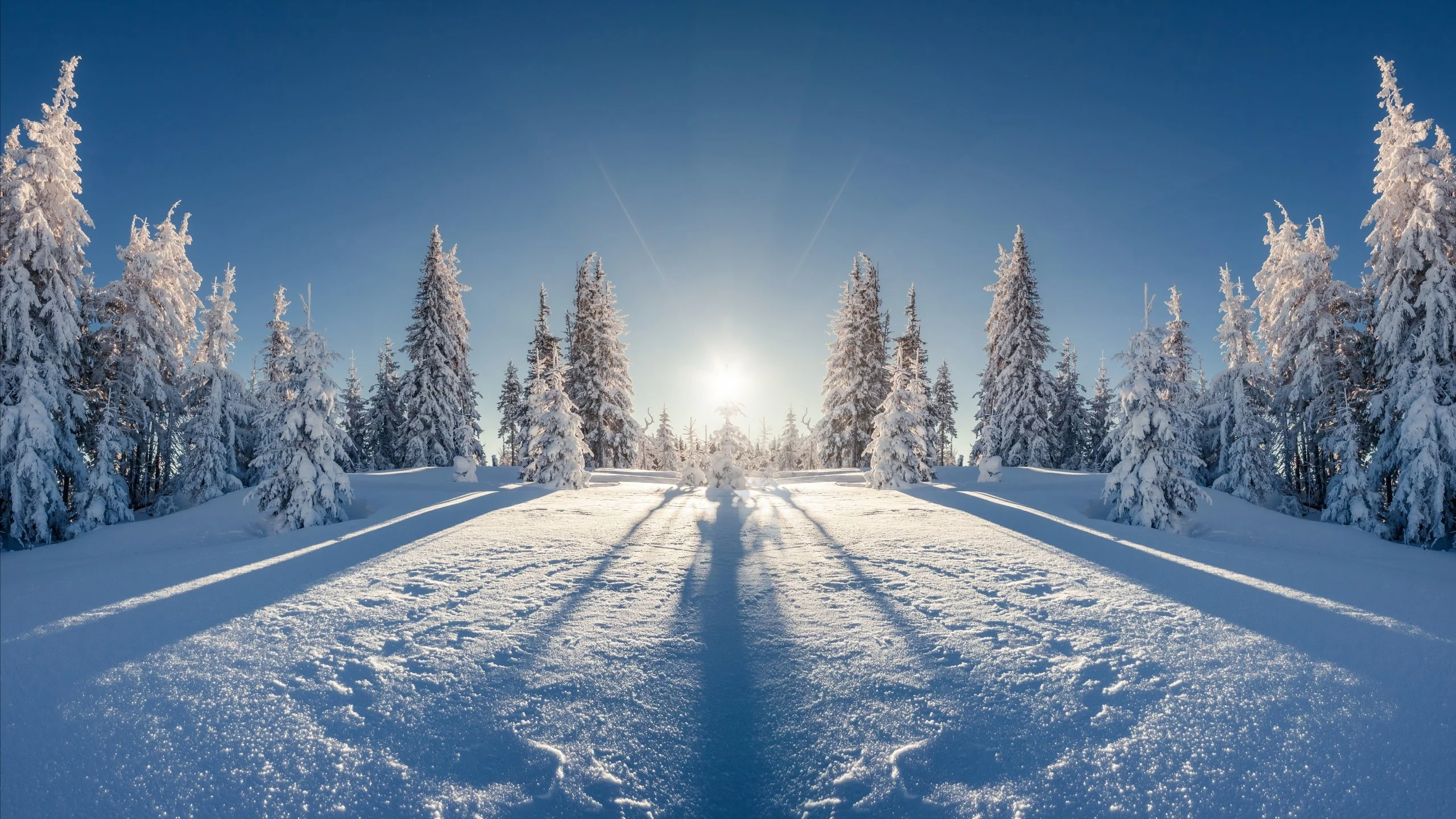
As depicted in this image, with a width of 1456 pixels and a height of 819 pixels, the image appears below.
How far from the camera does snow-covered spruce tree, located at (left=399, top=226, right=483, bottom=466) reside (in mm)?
26672

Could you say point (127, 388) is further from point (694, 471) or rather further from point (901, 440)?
point (901, 440)

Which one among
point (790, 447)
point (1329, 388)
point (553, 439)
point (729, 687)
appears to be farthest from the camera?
point (790, 447)

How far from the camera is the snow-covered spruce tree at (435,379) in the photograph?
26.7 m

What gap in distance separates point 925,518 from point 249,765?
9.88 metres

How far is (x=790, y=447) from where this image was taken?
5997cm

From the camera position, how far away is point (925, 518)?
10.4 metres

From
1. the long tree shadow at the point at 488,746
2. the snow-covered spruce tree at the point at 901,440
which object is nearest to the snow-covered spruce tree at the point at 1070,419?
the snow-covered spruce tree at the point at 901,440

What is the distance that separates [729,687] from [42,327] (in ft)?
59.7

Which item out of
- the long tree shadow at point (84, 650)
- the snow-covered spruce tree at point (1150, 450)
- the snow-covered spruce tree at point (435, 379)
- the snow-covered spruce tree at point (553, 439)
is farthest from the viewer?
the snow-covered spruce tree at point (435, 379)

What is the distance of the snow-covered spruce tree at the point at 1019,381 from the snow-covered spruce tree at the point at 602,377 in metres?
19.8

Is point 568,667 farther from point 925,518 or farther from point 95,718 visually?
point 925,518

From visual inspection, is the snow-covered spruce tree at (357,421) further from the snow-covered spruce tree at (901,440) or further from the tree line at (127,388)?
the snow-covered spruce tree at (901,440)

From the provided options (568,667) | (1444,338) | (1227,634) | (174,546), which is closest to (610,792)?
(568,667)

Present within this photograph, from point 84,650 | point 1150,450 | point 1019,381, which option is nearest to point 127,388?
point 84,650
